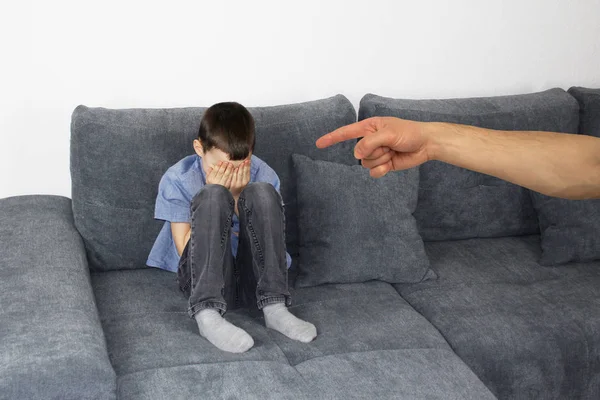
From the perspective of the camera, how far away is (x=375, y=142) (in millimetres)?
1584

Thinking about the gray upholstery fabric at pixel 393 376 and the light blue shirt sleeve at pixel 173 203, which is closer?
the gray upholstery fabric at pixel 393 376

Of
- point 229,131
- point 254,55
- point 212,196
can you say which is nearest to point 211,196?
point 212,196

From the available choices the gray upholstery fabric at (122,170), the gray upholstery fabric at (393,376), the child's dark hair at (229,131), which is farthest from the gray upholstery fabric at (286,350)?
the child's dark hair at (229,131)

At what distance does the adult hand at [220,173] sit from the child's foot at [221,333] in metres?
A: 0.41

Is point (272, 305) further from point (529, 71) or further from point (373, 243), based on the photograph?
point (529, 71)

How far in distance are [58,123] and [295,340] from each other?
122 cm

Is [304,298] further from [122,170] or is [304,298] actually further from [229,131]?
[122,170]

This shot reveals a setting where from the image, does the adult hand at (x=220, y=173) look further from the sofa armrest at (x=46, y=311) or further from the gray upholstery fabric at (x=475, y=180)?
the gray upholstery fabric at (x=475, y=180)

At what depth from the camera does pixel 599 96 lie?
324cm

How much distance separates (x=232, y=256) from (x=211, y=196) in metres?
0.22

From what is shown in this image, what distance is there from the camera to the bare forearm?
1676mm

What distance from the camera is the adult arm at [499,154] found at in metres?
1.67

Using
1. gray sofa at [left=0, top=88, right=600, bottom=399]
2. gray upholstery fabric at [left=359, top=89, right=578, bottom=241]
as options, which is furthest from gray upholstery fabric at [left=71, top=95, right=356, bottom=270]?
gray upholstery fabric at [left=359, top=89, right=578, bottom=241]

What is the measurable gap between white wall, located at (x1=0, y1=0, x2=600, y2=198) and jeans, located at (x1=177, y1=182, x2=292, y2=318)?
0.72 m
